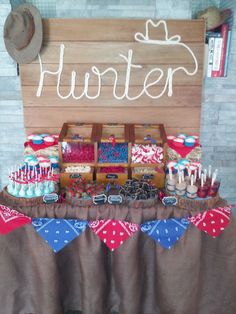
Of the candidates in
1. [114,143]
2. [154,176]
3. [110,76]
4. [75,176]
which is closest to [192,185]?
[154,176]

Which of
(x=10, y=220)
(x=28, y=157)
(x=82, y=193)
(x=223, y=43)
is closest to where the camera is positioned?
(x=10, y=220)

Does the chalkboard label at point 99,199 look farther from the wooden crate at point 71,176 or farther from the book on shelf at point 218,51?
the book on shelf at point 218,51

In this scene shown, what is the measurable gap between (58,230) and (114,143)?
0.69m

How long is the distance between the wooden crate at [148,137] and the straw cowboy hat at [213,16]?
79cm

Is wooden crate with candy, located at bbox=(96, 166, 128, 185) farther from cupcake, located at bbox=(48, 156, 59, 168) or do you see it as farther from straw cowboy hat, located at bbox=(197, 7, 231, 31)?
straw cowboy hat, located at bbox=(197, 7, 231, 31)

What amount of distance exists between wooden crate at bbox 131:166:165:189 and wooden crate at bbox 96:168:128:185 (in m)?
0.06

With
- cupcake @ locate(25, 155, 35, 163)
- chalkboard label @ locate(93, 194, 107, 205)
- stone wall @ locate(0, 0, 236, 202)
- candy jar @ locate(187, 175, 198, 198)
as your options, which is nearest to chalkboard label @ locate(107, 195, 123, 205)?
chalkboard label @ locate(93, 194, 107, 205)

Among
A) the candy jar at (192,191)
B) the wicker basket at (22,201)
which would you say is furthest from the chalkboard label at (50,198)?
the candy jar at (192,191)

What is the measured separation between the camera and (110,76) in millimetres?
2396

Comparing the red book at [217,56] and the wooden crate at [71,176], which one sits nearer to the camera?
the wooden crate at [71,176]

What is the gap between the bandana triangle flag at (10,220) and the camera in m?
1.75

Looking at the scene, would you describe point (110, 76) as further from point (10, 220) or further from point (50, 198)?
point (10, 220)

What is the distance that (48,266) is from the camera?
1849 millimetres

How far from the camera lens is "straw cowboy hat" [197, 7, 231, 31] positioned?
88.1 inches
